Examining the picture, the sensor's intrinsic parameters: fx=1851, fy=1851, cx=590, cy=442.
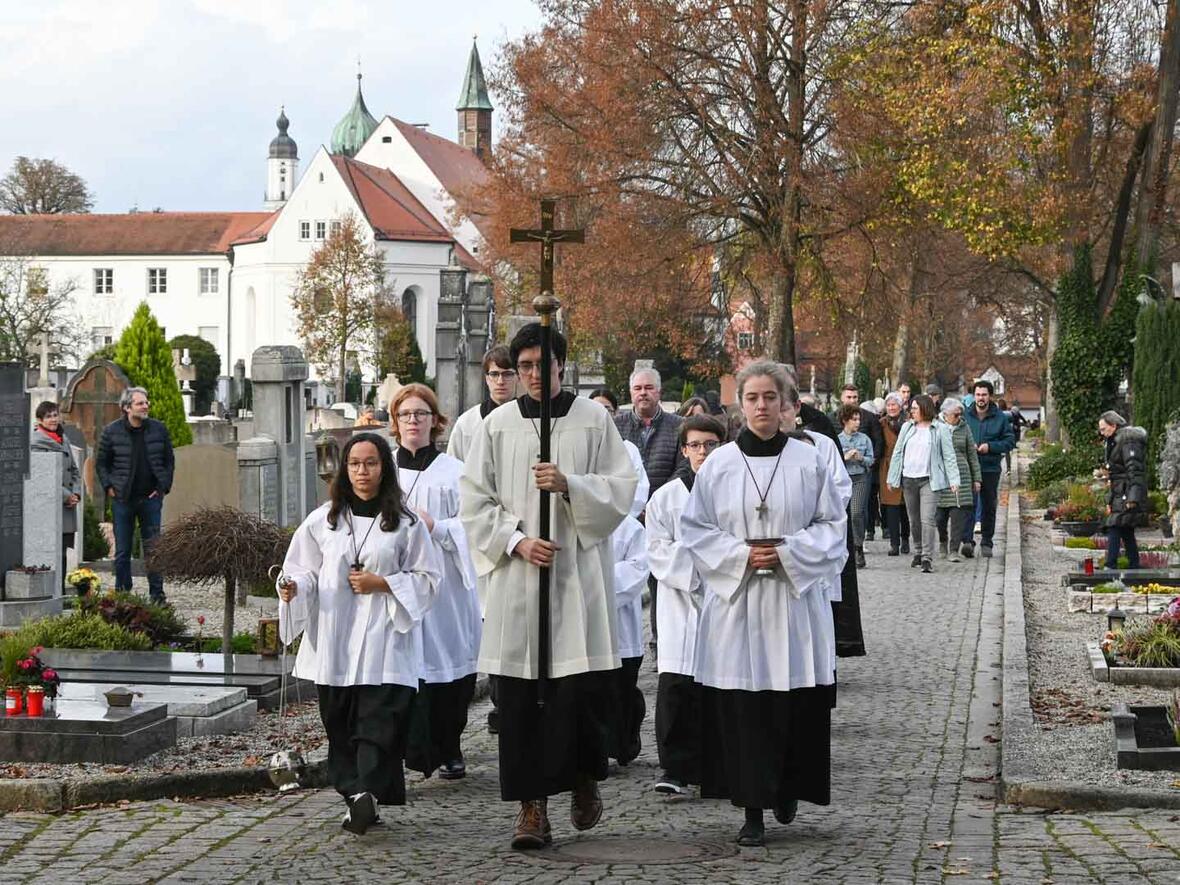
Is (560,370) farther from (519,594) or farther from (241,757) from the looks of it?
(241,757)

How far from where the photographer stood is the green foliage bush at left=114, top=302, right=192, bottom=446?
1171 inches

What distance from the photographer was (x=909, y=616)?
1491 cm

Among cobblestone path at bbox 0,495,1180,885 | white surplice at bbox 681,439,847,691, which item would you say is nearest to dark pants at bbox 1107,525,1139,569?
cobblestone path at bbox 0,495,1180,885

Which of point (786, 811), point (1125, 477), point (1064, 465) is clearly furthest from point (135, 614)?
point (1064, 465)

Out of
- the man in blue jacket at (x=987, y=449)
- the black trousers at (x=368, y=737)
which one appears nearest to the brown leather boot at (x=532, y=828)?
the black trousers at (x=368, y=737)

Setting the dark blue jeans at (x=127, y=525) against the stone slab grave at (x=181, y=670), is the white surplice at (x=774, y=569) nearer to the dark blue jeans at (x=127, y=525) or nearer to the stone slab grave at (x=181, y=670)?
the stone slab grave at (x=181, y=670)

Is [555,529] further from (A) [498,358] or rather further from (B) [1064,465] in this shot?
(B) [1064,465]

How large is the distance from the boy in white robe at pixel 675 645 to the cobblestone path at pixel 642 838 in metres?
0.18

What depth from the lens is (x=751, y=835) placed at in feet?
22.9

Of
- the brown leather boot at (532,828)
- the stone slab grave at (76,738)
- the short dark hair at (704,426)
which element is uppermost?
the short dark hair at (704,426)

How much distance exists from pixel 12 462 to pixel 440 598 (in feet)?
22.2

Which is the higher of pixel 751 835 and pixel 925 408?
pixel 925 408

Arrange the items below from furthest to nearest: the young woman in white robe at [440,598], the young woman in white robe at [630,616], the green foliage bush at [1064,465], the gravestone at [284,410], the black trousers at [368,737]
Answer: the green foliage bush at [1064,465] → the gravestone at [284,410] → the young woman in white robe at [630,616] → the young woman in white robe at [440,598] → the black trousers at [368,737]

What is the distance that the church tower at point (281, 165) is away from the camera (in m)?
142
